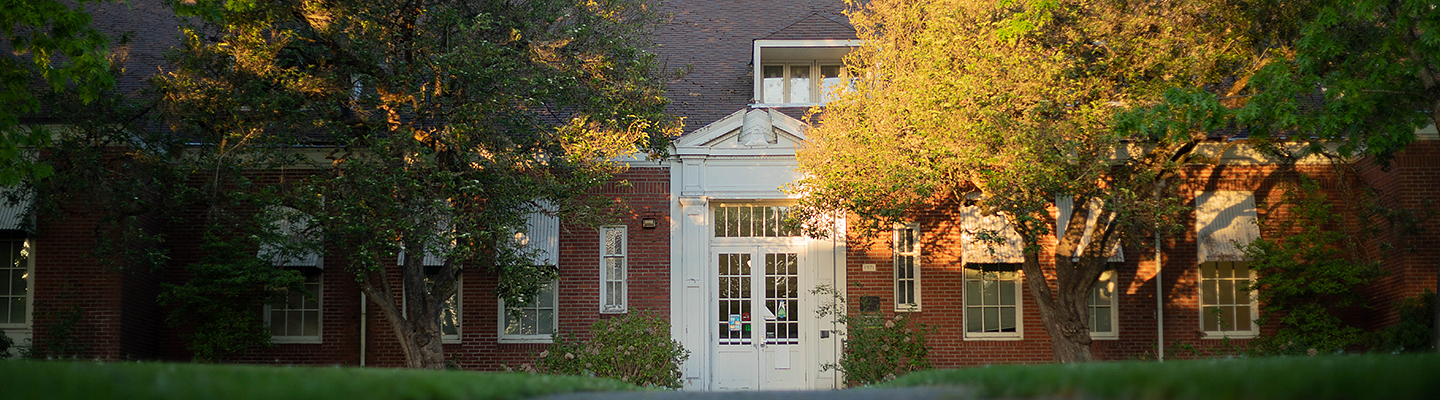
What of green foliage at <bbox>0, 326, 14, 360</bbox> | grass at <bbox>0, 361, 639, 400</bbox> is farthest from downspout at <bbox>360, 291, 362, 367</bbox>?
grass at <bbox>0, 361, 639, 400</bbox>

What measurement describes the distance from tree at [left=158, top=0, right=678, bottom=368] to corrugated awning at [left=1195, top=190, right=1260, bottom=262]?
8.61m

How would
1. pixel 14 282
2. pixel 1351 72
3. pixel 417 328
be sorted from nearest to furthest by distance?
1. pixel 1351 72
2. pixel 417 328
3. pixel 14 282

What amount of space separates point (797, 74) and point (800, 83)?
158 millimetres

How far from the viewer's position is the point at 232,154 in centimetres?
1273

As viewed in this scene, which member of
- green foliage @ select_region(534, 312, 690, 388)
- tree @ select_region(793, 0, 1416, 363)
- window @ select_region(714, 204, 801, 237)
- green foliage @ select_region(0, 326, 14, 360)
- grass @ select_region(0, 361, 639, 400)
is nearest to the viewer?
grass @ select_region(0, 361, 639, 400)

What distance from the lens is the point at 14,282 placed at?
15602 mm

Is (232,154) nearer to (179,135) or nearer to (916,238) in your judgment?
(179,135)

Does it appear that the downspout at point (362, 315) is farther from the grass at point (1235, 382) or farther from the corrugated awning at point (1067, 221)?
the grass at point (1235, 382)

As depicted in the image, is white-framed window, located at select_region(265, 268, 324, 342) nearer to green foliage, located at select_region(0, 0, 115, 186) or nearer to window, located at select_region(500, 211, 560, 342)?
window, located at select_region(500, 211, 560, 342)

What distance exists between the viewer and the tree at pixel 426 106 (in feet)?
39.9

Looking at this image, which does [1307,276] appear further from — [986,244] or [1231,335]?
[986,244]

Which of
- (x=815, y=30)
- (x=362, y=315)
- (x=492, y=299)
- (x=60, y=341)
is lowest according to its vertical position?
(x=60, y=341)

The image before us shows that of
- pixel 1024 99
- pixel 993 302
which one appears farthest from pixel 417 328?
pixel 993 302

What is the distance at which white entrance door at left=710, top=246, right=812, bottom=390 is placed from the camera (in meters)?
15.8
